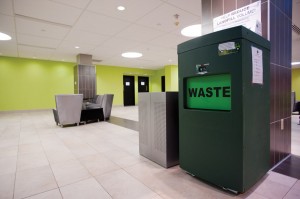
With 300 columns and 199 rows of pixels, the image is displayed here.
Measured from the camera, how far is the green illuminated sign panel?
143cm

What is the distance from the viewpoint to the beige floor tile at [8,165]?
2.08 m

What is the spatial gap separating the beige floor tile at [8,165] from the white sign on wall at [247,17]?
316 centimetres

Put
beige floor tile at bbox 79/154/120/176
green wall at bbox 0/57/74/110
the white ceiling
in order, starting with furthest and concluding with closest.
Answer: green wall at bbox 0/57/74/110 < the white ceiling < beige floor tile at bbox 79/154/120/176

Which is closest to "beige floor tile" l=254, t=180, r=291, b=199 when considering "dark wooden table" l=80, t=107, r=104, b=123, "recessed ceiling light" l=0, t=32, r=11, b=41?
"dark wooden table" l=80, t=107, r=104, b=123

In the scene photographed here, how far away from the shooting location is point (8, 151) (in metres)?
2.87

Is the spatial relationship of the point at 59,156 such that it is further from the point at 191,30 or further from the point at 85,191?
the point at 191,30

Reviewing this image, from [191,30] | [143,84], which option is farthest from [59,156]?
[143,84]

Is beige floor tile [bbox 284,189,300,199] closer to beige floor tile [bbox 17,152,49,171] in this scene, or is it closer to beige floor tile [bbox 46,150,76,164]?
beige floor tile [bbox 46,150,76,164]

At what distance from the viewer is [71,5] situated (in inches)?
147

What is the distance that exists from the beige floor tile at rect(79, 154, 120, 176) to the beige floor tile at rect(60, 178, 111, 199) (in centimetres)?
22

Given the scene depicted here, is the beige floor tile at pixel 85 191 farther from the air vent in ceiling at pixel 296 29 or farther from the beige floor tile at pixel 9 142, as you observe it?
the air vent in ceiling at pixel 296 29

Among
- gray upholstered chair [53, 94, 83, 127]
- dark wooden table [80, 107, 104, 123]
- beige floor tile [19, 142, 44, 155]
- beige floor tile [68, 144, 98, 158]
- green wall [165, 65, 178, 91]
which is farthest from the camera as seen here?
green wall [165, 65, 178, 91]

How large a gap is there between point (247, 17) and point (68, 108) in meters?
4.86

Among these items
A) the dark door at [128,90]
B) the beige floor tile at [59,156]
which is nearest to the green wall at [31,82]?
the dark door at [128,90]
